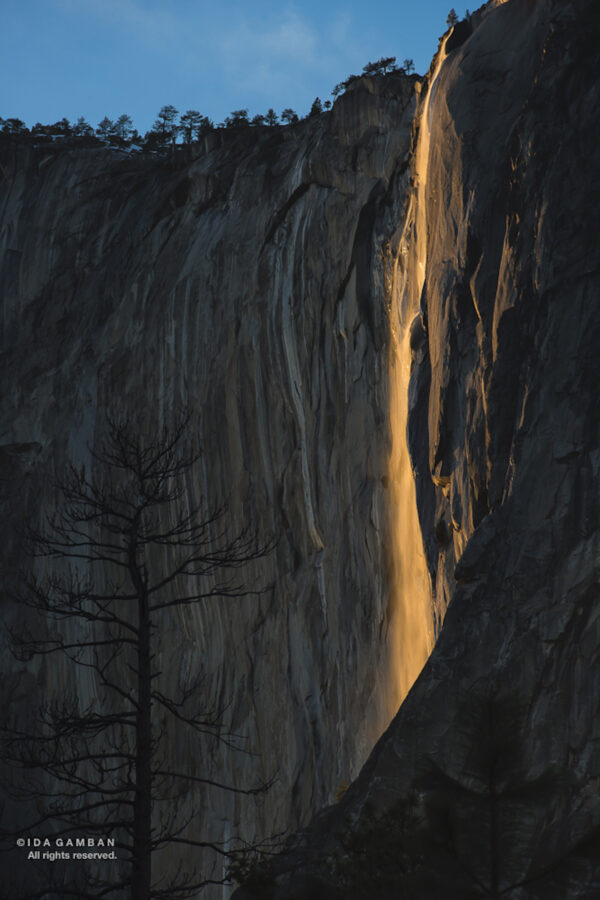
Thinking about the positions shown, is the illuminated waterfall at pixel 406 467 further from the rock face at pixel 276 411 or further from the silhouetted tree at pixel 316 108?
the silhouetted tree at pixel 316 108

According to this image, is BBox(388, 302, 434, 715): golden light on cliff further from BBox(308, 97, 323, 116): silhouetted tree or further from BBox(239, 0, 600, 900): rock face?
BBox(308, 97, 323, 116): silhouetted tree

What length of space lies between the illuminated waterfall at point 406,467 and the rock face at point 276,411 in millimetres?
75

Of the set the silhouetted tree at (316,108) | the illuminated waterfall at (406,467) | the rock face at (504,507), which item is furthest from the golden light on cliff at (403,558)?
the silhouetted tree at (316,108)

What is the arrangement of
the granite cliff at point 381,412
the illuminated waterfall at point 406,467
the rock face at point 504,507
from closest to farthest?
the rock face at point 504,507, the granite cliff at point 381,412, the illuminated waterfall at point 406,467

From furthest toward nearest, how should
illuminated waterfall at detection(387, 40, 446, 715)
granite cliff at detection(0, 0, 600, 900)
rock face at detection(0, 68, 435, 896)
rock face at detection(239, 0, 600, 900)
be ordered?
rock face at detection(0, 68, 435, 896) → illuminated waterfall at detection(387, 40, 446, 715) → granite cliff at detection(0, 0, 600, 900) → rock face at detection(239, 0, 600, 900)

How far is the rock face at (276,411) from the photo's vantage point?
21.5 meters

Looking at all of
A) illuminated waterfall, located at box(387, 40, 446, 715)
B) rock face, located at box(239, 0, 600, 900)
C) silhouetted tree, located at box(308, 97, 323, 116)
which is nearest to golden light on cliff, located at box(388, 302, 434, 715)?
illuminated waterfall, located at box(387, 40, 446, 715)

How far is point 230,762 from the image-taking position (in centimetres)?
2509

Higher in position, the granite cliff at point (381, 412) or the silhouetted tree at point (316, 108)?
the silhouetted tree at point (316, 108)

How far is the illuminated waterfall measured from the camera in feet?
62.0

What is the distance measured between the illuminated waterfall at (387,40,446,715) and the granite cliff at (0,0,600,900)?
0.29 ft

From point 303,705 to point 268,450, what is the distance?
5532 mm

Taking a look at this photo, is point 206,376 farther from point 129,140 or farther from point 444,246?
point 129,140

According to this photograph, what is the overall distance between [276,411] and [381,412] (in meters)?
3.78
